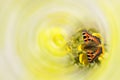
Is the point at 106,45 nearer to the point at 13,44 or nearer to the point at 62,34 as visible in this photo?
the point at 62,34

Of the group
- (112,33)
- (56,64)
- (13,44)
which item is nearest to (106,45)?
(112,33)

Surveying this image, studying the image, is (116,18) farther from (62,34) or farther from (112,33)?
(62,34)

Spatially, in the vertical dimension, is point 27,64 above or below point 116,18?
below
